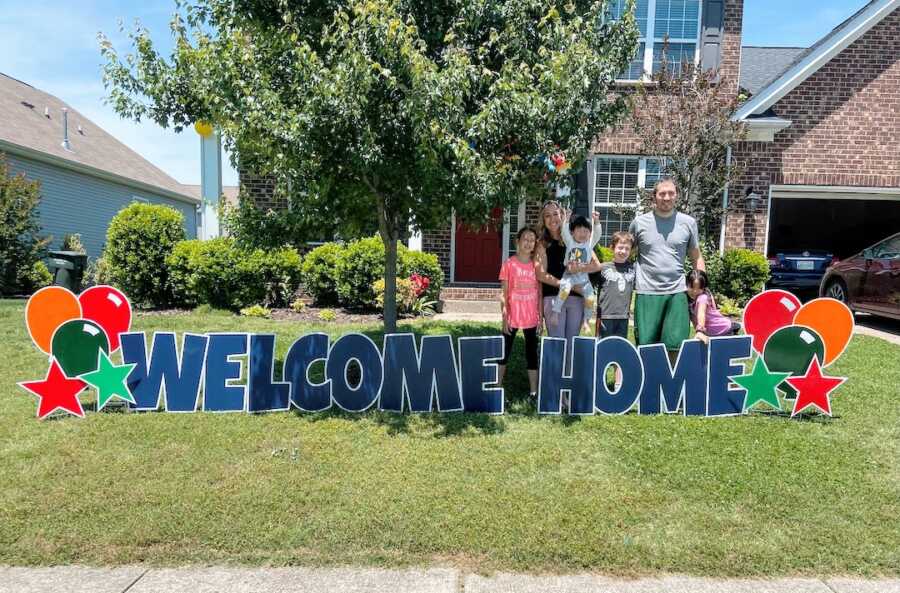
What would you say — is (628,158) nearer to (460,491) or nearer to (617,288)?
(617,288)

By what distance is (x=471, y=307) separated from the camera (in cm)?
1078

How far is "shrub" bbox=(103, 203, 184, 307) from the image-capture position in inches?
390

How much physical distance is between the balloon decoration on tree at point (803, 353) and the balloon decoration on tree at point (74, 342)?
534 cm

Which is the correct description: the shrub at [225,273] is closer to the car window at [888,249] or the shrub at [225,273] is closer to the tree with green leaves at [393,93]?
the tree with green leaves at [393,93]

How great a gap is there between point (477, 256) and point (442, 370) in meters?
7.11

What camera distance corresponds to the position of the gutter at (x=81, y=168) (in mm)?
15115

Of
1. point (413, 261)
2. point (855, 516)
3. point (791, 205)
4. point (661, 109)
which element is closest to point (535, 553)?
point (855, 516)

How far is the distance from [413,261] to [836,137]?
28.9ft

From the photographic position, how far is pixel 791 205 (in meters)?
18.6

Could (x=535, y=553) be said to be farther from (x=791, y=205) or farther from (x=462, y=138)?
(x=791, y=205)

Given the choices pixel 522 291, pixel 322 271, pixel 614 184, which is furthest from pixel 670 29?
pixel 522 291

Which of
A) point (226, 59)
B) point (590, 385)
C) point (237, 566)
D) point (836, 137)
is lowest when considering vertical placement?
point (237, 566)

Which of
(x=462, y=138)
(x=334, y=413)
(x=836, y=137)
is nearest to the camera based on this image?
(x=462, y=138)

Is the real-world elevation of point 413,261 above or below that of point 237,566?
above
